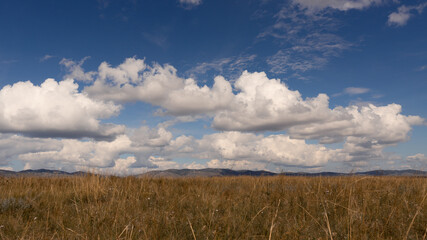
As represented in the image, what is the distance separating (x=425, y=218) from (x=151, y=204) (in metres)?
5.14

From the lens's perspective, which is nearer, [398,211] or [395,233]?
[395,233]

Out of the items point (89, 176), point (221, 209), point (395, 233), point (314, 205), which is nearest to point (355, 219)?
point (395, 233)

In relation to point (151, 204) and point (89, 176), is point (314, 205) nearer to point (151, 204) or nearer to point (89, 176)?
point (151, 204)

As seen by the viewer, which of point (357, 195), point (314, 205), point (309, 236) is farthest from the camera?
point (357, 195)

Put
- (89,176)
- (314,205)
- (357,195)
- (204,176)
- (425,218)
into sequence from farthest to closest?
1. (204,176)
2. (89,176)
3. (357,195)
4. (314,205)
5. (425,218)

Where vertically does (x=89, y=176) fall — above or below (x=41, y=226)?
above

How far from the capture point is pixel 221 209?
6.06 meters

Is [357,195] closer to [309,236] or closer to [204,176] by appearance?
[309,236]

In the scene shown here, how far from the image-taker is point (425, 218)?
502cm

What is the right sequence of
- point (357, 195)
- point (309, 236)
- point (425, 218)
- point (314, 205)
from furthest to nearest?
point (357, 195) → point (314, 205) → point (425, 218) → point (309, 236)

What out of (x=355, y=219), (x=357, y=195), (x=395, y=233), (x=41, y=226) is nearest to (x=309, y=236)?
(x=355, y=219)

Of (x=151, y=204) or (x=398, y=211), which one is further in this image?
(x=151, y=204)

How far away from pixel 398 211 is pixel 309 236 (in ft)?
7.08

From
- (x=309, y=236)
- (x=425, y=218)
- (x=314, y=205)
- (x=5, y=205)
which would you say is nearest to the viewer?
(x=309, y=236)
